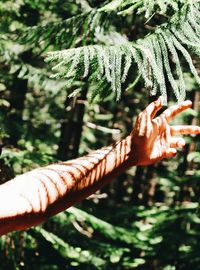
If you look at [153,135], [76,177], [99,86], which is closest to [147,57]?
[99,86]

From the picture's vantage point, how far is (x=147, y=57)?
214cm

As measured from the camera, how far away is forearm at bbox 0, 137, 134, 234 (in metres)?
1.77

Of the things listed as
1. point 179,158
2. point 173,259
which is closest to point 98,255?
point 173,259

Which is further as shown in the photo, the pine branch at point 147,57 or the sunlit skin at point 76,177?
the pine branch at point 147,57

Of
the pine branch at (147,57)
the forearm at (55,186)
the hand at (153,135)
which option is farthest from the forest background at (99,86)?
the forearm at (55,186)

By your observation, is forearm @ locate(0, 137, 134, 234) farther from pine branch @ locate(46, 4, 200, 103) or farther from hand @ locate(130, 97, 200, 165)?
pine branch @ locate(46, 4, 200, 103)

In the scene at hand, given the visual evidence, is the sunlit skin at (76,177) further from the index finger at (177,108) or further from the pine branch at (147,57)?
the pine branch at (147,57)

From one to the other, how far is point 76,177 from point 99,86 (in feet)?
1.98

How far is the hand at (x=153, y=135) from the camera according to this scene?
2080mm

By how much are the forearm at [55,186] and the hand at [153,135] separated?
60 millimetres

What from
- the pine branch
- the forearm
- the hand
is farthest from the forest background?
the forearm

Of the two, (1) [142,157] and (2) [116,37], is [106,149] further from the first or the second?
(2) [116,37]

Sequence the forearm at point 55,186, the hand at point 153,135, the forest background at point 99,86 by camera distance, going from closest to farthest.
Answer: the forearm at point 55,186
the hand at point 153,135
the forest background at point 99,86

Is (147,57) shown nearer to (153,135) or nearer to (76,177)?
(153,135)
